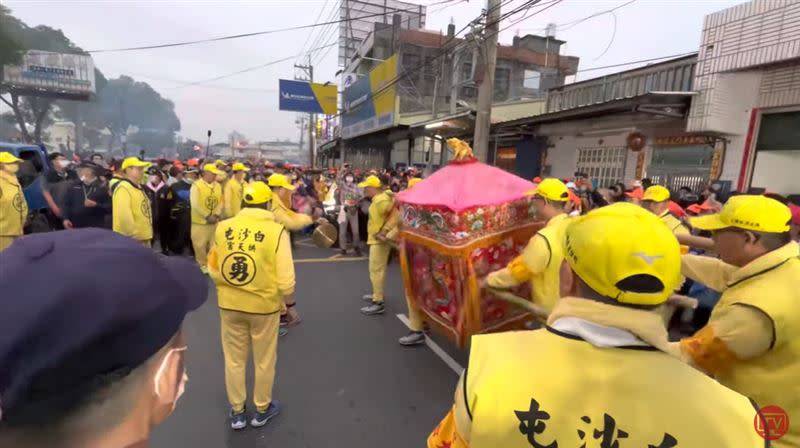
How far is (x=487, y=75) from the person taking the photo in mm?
8102

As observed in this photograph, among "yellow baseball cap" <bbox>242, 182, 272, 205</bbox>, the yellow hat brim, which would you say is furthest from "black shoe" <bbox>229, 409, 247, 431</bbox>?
the yellow hat brim

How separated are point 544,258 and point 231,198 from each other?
18.8 ft

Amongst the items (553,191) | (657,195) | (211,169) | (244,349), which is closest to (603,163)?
(657,195)

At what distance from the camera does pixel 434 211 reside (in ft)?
10.7

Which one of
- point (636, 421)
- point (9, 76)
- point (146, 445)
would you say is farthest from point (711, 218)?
point (9, 76)

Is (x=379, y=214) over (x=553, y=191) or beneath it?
beneath

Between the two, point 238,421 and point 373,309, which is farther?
point 373,309

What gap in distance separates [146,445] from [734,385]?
2.28 m

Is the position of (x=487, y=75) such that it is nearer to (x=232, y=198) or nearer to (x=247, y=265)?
(x=232, y=198)

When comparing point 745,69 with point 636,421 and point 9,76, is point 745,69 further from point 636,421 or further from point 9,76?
point 9,76

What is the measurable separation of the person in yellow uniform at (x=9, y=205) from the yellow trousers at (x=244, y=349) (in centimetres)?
398

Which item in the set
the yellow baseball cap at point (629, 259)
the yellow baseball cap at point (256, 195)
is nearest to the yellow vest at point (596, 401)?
the yellow baseball cap at point (629, 259)

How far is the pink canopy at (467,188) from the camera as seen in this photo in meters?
3.16

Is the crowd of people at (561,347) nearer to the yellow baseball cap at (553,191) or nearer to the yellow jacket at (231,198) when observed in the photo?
the yellow baseball cap at (553,191)
